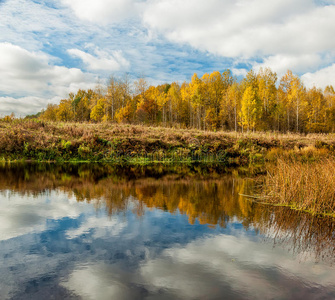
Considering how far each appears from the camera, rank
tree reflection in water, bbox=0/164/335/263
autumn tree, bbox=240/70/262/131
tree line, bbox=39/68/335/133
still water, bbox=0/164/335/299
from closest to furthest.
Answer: still water, bbox=0/164/335/299 < tree reflection in water, bbox=0/164/335/263 < autumn tree, bbox=240/70/262/131 < tree line, bbox=39/68/335/133

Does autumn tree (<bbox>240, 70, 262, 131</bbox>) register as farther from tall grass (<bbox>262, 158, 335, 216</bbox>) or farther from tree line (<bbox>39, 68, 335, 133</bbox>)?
tall grass (<bbox>262, 158, 335, 216</bbox>)

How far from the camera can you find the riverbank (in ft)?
80.7

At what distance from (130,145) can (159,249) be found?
2142cm

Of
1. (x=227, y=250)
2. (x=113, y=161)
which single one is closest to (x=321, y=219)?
(x=227, y=250)

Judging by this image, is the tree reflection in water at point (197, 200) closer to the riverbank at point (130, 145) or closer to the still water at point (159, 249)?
the still water at point (159, 249)

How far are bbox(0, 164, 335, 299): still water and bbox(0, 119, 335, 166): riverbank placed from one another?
48.2 ft

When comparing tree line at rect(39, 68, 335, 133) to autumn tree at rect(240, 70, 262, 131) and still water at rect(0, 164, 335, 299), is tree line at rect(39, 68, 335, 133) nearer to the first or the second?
autumn tree at rect(240, 70, 262, 131)

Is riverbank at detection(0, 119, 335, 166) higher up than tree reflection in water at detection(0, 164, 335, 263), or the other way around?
riverbank at detection(0, 119, 335, 166)

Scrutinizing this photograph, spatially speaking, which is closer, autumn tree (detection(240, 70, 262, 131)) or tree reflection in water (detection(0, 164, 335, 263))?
tree reflection in water (detection(0, 164, 335, 263))

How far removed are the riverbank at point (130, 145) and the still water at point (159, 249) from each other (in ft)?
48.2

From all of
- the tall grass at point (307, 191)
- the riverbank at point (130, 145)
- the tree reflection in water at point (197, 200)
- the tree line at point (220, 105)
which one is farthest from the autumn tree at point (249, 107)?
the tall grass at point (307, 191)

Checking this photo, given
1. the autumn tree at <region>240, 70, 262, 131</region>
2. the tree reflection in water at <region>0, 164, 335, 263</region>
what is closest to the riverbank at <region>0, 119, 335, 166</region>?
the tree reflection in water at <region>0, 164, 335, 263</region>

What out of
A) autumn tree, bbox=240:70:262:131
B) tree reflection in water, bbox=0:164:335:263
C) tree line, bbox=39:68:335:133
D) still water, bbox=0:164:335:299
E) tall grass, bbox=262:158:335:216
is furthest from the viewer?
tree line, bbox=39:68:335:133

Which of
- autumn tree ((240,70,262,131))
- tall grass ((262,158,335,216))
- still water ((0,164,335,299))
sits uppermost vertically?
autumn tree ((240,70,262,131))
